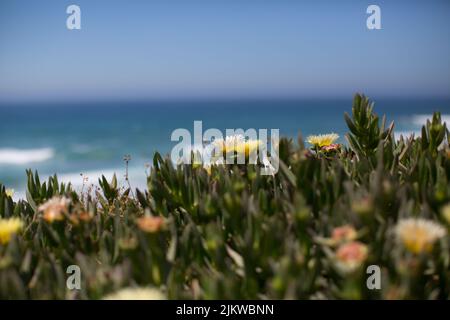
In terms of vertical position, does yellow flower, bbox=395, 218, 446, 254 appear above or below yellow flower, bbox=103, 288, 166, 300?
above

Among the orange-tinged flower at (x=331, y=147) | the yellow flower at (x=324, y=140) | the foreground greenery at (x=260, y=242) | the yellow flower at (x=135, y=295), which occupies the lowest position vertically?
the yellow flower at (x=135, y=295)

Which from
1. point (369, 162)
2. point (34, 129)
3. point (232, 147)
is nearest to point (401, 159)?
point (369, 162)

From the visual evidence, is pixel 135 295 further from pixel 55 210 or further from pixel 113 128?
pixel 113 128

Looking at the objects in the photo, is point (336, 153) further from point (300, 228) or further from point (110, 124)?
point (110, 124)

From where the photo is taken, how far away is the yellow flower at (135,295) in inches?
47.8

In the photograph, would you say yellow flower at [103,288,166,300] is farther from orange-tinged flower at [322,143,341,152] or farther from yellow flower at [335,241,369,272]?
orange-tinged flower at [322,143,341,152]

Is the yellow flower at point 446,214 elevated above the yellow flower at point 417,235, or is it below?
above

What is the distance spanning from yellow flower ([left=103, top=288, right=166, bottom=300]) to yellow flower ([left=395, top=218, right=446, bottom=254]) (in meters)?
0.55

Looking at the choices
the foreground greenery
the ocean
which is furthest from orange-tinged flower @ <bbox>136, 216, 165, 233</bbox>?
the ocean

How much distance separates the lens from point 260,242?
1368 mm

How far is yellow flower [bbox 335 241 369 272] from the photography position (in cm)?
114

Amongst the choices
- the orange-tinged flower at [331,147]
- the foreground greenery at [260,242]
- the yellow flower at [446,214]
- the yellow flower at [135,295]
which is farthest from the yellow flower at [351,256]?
the orange-tinged flower at [331,147]

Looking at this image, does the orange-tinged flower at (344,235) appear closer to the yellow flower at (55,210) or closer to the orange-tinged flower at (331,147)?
the yellow flower at (55,210)
